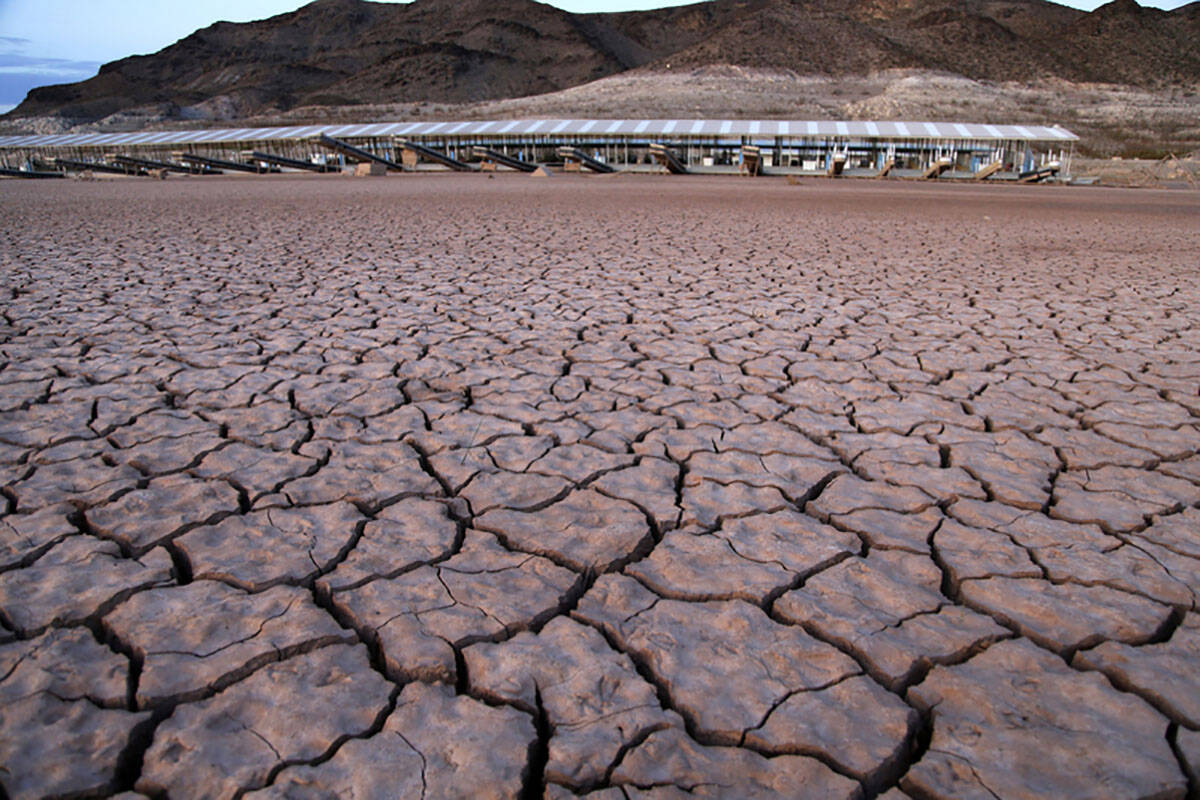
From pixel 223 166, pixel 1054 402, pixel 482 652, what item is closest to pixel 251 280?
pixel 482 652

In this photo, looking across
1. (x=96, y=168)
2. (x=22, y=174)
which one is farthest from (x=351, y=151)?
(x=22, y=174)

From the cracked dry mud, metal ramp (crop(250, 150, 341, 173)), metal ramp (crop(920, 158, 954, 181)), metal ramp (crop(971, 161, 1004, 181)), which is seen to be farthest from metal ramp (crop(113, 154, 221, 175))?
the cracked dry mud

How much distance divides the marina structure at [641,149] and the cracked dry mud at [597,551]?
2421cm

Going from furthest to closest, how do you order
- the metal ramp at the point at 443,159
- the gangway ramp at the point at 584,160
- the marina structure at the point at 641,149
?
the metal ramp at the point at 443,159, the marina structure at the point at 641,149, the gangway ramp at the point at 584,160

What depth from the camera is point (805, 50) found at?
5812 cm

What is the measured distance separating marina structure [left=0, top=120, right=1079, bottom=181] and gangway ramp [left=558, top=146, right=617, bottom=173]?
60mm

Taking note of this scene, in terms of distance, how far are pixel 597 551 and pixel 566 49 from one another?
3969 inches

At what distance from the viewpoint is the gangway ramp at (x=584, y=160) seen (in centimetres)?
2755

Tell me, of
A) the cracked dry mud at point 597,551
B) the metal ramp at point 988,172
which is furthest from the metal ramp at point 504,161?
the cracked dry mud at point 597,551

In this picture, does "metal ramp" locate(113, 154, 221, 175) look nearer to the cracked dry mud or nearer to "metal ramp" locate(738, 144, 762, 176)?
"metal ramp" locate(738, 144, 762, 176)

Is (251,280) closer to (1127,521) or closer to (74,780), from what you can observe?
(74,780)

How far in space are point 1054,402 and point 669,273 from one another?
343 cm

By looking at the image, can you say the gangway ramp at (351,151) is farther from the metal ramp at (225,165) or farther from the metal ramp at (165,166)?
the metal ramp at (165,166)

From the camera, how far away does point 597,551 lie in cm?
202
